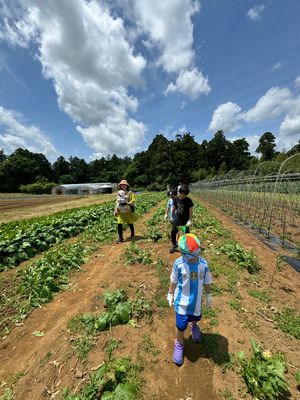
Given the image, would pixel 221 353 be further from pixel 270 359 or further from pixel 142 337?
pixel 142 337

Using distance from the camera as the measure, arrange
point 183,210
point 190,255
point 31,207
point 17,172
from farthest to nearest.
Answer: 1. point 17,172
2. point 31,207
3. point 183,210
4. point 190,255

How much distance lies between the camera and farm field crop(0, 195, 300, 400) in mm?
2428

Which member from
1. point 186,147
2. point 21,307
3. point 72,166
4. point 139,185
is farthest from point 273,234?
point 72,166

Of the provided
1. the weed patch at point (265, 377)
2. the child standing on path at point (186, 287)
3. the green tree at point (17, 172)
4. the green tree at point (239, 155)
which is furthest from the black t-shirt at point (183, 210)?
the green tree at point (17, 172)

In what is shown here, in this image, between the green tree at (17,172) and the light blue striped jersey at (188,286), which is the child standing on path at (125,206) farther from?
the green tree at (17,172)

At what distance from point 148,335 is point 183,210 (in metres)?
3.23

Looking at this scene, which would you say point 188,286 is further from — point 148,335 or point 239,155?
point 239,155

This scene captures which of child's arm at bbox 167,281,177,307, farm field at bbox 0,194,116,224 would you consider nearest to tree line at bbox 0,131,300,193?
farm field at bbox 0,194,116,224

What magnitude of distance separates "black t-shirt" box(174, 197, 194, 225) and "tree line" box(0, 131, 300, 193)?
6035cm

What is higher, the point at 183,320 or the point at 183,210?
the point at 183,210

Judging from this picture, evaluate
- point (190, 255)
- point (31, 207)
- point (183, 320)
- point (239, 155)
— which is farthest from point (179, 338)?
point (239, 155)

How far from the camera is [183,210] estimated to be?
572 centimetres

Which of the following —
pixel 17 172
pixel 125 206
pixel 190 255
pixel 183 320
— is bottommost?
pixel 183 320

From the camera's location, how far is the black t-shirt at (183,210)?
567 cm
